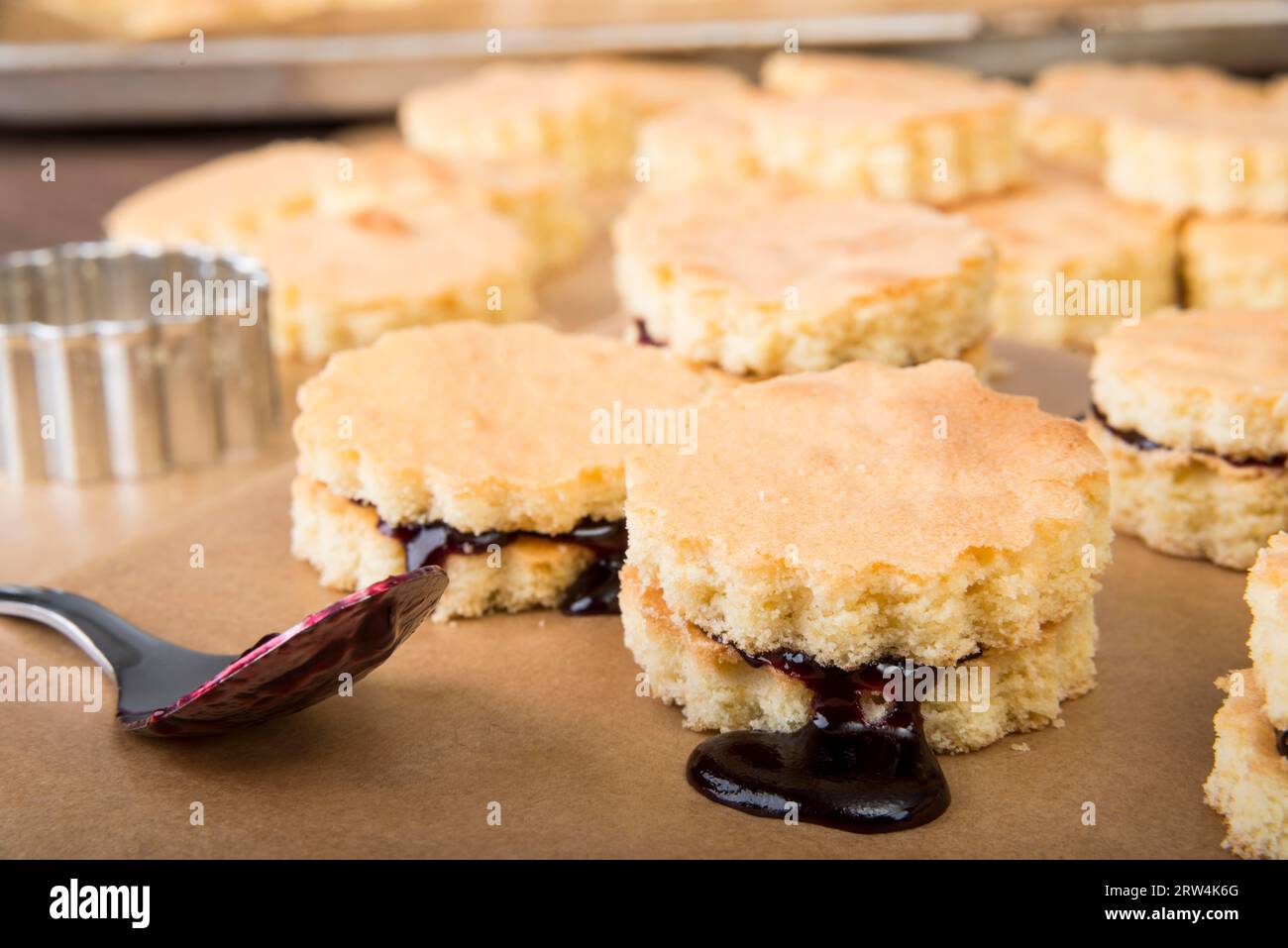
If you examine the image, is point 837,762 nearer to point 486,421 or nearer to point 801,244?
point 486,421

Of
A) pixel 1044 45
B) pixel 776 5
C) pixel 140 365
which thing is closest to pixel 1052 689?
pixel 140 365

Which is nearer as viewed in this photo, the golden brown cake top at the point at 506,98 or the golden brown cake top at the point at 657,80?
the golden brown cake top at the point at 506,98

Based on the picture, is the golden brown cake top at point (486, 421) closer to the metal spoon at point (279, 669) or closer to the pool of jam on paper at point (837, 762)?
the metal spoon at point (279, 669)

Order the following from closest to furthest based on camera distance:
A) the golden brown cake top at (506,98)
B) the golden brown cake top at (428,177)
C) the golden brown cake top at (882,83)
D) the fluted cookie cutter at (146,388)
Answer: the fluted cookie cutter at (146,388) → the golden brown cake top at (882,83) → the golden brown cake top at (428,177) → the golden brown cake top at (506,98)

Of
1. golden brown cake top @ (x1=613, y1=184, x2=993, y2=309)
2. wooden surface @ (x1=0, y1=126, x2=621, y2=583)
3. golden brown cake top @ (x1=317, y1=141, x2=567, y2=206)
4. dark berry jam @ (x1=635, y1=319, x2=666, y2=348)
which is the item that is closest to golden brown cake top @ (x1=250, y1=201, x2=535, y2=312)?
golden brown cake top @ (x1=317, y1=141, x2=567, y2=206)

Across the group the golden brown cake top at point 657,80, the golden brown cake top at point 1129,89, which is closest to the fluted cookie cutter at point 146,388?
the golden brown cake top at point 657,80

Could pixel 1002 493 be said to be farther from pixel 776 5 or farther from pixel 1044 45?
pixel 776 5

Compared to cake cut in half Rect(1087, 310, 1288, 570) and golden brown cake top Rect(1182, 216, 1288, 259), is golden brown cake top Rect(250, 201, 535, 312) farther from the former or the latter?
golden brown cake top Rect(1182, 216, 1288, 259)
